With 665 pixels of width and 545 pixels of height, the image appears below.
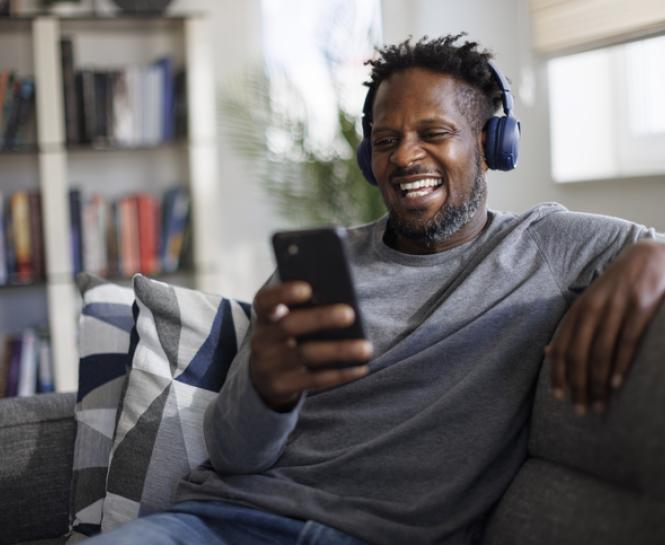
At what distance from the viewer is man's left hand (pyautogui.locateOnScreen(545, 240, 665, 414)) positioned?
3.41 ft

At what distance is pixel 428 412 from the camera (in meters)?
1.28

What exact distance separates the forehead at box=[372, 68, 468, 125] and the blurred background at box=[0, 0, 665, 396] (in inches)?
55.3

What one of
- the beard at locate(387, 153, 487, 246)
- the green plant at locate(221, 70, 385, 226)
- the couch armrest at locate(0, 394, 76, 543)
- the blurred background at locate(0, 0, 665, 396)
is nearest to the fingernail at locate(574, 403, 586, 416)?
the beard at locate(387, 153, 487, 246)

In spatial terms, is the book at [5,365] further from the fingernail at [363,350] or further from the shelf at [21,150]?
the fingernail at [363,350]

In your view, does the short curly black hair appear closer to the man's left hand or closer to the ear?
the ear

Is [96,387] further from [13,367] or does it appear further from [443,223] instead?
[13,367]

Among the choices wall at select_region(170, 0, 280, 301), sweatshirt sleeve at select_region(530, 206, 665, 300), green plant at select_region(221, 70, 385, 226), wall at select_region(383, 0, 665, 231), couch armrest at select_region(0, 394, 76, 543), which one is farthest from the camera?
wall at select_region(170, 0, 280, 301)

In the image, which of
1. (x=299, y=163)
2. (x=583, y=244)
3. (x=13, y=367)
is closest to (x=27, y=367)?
(x=13, y=367)

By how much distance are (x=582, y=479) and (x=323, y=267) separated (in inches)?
17.6

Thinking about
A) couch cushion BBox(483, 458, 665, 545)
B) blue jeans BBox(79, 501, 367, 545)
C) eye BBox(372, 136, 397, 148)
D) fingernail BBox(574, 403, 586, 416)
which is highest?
eye BBox(372, 136, 397, 148)

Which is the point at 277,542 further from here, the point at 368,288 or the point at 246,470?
the point at 368,288

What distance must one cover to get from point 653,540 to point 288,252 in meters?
0.52

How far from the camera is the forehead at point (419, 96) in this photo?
1.52m

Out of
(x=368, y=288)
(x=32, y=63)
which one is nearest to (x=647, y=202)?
(x=368, y=288)
